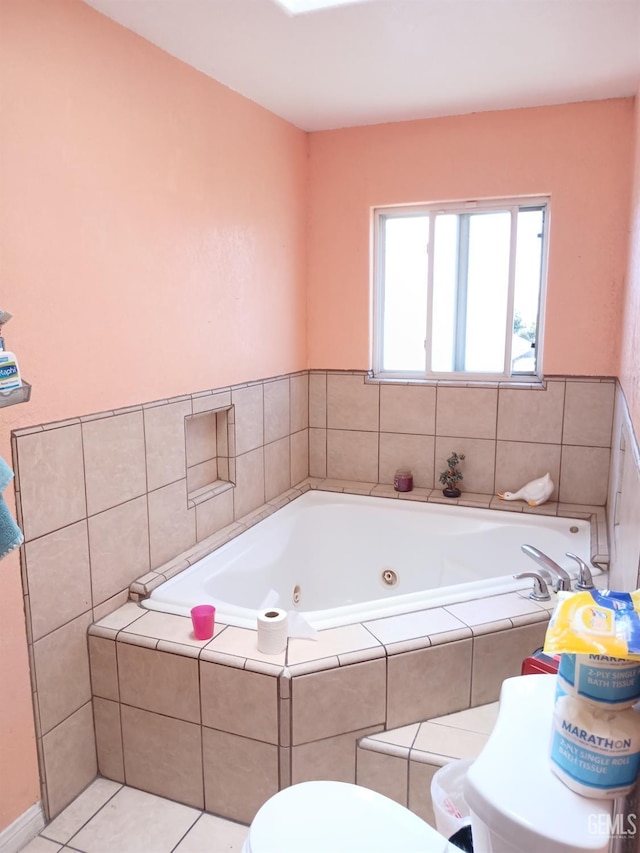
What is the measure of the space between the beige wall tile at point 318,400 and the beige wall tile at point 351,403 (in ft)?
0.08

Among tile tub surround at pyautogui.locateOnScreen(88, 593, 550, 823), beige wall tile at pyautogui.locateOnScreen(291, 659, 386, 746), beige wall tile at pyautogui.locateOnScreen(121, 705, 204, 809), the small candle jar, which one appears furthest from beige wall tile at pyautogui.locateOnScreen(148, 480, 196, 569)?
the small candle jar

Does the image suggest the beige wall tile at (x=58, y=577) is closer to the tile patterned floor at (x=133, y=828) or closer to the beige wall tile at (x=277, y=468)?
the tile patterned floor at (x=133, y=828)

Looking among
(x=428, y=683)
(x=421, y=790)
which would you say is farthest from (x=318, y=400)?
(x=421, y=790)

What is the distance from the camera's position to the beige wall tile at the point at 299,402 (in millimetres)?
3197

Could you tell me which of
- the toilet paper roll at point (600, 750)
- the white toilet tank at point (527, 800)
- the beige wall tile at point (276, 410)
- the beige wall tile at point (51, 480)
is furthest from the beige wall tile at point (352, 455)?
the toilet paper roll at point (600, 750)

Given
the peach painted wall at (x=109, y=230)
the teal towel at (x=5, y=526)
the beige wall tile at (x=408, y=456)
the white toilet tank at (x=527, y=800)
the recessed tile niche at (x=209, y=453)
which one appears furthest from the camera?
the beige wall tile at (x=408, y=456)

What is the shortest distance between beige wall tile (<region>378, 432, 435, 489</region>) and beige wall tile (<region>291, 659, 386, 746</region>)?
1.58 m

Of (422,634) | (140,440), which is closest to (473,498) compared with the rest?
(422,634)

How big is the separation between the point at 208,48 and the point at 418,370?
5.94 feet

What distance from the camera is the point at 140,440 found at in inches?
81.1

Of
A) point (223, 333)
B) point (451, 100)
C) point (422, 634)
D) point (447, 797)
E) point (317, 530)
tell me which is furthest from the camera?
point (317, 530)

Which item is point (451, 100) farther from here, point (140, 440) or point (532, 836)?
point (532, 836)

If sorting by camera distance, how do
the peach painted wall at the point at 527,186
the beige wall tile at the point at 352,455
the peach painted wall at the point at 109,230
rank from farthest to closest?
the beige wall tile at the point at 352,455 → the peach painted wall at the point at 527,186 → the peach painted wall at the point at 109,230

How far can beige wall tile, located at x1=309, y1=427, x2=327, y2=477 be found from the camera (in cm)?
341
